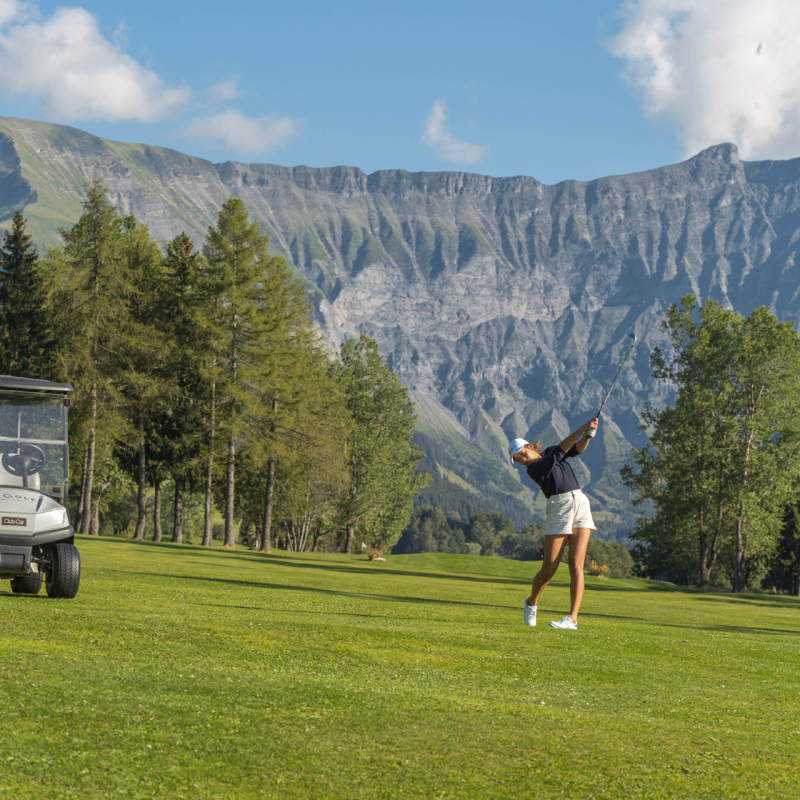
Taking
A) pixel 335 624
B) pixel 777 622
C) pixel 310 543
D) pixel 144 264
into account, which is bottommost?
pixel 310 543

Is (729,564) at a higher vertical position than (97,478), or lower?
lower

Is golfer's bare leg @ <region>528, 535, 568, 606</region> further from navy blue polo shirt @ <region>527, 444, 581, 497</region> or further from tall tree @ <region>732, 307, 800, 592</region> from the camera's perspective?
tall tree @ <region>732, 307, 800, 592</region>

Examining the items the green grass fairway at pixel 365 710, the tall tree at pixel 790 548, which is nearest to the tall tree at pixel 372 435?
the tall tree at pixel 790 548

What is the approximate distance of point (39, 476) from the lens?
37.4 ft

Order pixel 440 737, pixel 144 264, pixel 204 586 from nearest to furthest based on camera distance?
pixel 440 737
pixel 204 586
pixel 144 264

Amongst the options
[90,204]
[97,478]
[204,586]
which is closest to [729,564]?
[97,478]

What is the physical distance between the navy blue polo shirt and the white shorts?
0.10 meters

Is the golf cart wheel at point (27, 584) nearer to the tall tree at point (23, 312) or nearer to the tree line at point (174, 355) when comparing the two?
the tree line at point (174, 355)

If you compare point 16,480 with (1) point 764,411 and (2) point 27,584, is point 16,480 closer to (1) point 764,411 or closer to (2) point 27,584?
(2) point 27,584

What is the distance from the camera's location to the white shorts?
1166 centimetres

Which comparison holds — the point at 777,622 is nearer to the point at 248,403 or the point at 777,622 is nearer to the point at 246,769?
the point at 246,769

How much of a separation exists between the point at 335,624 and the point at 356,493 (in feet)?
196

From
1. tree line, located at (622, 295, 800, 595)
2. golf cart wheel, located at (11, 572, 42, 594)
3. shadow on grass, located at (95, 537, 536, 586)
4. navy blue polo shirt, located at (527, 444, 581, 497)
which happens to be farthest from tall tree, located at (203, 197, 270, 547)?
navy blue polo shirt, located at (527, 444, 581, 497)

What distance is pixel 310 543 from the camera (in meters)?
94.7
